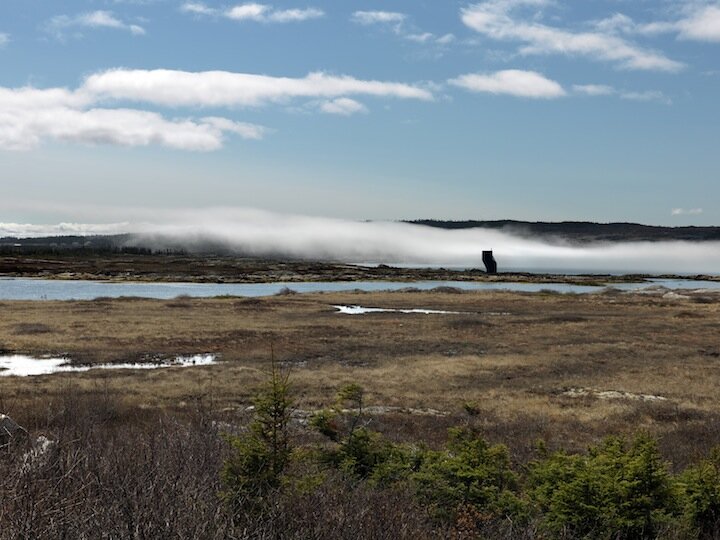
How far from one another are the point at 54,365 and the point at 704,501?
29.8m

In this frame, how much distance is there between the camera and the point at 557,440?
17.8 meters

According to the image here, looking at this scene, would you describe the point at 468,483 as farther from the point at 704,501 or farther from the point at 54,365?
the point at 54,365

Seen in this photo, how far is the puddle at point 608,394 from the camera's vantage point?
80.2 ft

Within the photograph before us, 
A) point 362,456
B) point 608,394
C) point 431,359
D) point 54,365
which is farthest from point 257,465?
point 431,359

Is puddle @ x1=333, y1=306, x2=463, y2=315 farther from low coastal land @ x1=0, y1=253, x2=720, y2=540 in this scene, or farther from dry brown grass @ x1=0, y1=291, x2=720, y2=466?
dry brown grass @ x1=0, y1=291, x2=720, y2=466

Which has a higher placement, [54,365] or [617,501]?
[617,501]

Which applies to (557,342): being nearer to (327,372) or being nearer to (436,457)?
(327,372)

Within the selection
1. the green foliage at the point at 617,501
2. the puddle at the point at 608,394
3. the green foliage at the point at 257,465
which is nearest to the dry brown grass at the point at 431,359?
the puddle at the point at 608,394

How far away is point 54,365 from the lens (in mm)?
30328

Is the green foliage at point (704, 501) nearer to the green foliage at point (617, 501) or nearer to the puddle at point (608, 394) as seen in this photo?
the green foliage at point (617, 501)

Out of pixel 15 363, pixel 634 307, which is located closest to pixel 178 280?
pixel 634 307

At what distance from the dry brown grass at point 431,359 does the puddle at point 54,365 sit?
4.80 feet

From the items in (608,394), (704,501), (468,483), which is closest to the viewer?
(704,501)

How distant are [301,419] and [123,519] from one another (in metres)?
13.5
